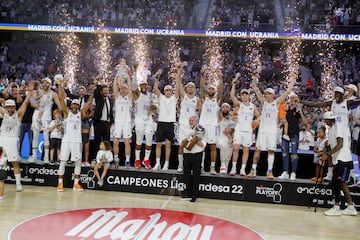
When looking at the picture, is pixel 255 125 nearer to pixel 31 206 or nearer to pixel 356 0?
pixel 31 206

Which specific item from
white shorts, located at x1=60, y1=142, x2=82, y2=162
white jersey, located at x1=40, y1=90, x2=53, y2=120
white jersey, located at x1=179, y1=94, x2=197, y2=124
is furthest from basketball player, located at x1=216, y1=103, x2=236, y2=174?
white jersey, located at x1=40, y1=90, x2=53, y2=120

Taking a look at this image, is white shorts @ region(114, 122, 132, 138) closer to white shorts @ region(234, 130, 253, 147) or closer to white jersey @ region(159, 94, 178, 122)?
white jersey @ region(159, 94, 178, 122)

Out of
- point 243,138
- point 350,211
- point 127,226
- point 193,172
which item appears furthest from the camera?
point 243,138

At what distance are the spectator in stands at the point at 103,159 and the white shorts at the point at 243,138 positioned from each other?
2.70 m

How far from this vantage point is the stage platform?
983 cm

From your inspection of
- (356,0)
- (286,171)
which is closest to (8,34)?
(356,0)

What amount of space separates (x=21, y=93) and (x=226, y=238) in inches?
262

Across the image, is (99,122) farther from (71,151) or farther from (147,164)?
(147,164)

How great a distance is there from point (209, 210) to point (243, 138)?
1.84 m

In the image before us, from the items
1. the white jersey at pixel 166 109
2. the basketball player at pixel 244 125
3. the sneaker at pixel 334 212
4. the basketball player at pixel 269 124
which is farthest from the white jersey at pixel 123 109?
the sneaker at pixel 334 212

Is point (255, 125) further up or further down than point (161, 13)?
further down

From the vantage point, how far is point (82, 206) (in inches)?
347

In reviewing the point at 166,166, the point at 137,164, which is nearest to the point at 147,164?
the point at 137,164

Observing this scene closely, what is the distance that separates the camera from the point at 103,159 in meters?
10.3
